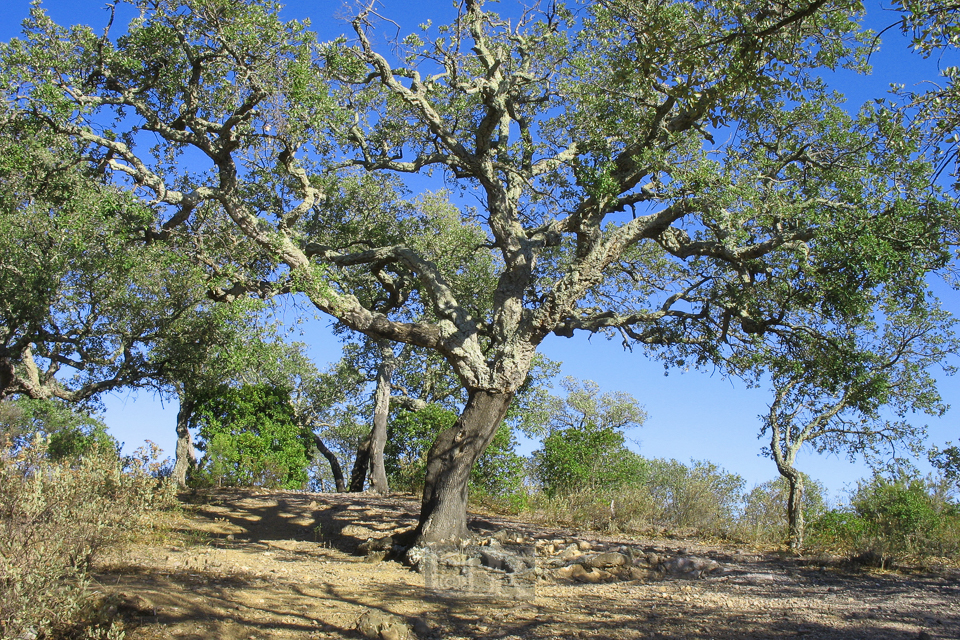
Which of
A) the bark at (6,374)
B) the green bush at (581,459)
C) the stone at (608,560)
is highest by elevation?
the bark at (6,374)

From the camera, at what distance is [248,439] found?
46.4 ft

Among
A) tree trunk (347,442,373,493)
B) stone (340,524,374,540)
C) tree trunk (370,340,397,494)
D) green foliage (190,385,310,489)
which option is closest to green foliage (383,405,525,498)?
tree trunk (370,340,397,494)

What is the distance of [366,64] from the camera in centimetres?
965

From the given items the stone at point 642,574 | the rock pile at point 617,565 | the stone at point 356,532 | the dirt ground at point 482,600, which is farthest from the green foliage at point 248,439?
the stone at point 642,574

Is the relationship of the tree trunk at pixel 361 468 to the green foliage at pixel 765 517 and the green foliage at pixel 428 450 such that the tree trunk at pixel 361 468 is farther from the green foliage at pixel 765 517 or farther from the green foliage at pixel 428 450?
the green foliage at pixel 765 517

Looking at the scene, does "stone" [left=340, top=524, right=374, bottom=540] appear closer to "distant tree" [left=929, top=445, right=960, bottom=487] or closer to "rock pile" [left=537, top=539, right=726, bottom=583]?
"rock pile" [left=537, top=539, right=726, bottom=583]

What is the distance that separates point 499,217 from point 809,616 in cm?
629

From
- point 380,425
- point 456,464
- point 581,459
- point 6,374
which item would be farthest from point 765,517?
point 6,374

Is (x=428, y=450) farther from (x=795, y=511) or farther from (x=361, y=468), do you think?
(x=795, y=511)

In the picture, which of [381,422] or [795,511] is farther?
[381,422]

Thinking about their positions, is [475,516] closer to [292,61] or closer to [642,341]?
[642,341]

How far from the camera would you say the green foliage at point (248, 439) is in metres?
13.8

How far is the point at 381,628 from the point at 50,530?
2227 mm

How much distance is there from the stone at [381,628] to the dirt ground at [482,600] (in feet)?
0.42
